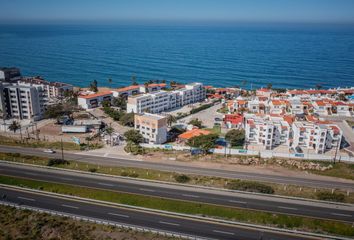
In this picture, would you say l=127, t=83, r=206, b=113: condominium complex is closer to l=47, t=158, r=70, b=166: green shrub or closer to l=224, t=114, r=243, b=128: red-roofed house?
l=224, t=114, r=243, b=128: red-roofed house

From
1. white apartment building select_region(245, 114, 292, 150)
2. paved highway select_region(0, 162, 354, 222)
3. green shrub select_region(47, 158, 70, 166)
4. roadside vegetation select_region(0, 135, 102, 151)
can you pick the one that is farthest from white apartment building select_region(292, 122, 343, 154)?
green shrub select_region(47, 158, 70, 166)

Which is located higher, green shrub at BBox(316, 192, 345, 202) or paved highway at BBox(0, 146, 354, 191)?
green shrub at BBox(316, 192, 345, 202)

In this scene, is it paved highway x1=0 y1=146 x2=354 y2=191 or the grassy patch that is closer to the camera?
the grassy patch

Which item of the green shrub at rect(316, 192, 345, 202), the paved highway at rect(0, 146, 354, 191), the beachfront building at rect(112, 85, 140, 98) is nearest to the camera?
the green shrub at rect(316, 192, 345, 202)

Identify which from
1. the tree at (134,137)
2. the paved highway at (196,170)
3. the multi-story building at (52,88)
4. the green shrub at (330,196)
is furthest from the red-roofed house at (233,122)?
the multi-story building at (52,88)

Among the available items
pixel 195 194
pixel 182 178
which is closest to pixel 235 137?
pixel 182 178
